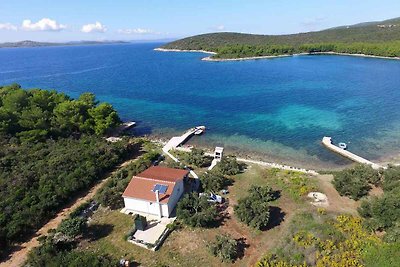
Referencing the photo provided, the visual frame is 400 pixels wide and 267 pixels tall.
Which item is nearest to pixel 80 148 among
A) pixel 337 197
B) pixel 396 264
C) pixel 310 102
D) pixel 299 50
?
pixel 337 197

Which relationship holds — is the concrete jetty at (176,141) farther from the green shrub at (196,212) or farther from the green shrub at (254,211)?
the green shrub at (254,211)

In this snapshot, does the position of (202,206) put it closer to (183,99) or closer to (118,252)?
(118,252)

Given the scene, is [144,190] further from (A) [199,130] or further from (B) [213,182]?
(A) [199,130]

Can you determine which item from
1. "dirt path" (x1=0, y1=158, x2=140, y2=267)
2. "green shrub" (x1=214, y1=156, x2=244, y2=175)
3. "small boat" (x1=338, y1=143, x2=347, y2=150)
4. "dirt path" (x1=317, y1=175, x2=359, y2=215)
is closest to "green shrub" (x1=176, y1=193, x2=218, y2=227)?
"green shrub" (x1=214, y1=156, x2=244, y2=175)

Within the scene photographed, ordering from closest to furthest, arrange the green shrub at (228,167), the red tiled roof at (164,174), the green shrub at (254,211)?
the green shrub at (254,211) < the red tiled roof at (164,174) < the green shrub at (228,167)

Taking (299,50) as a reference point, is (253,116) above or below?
below

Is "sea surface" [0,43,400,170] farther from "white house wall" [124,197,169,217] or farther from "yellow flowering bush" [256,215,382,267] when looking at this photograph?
"white house wall" [124,197,169,217]

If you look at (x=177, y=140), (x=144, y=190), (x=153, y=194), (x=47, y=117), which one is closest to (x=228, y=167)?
(x=153, y=194)

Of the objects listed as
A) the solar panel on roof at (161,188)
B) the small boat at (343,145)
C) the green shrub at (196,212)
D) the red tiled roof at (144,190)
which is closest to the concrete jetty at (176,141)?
the red tiled roof at (144,190)
